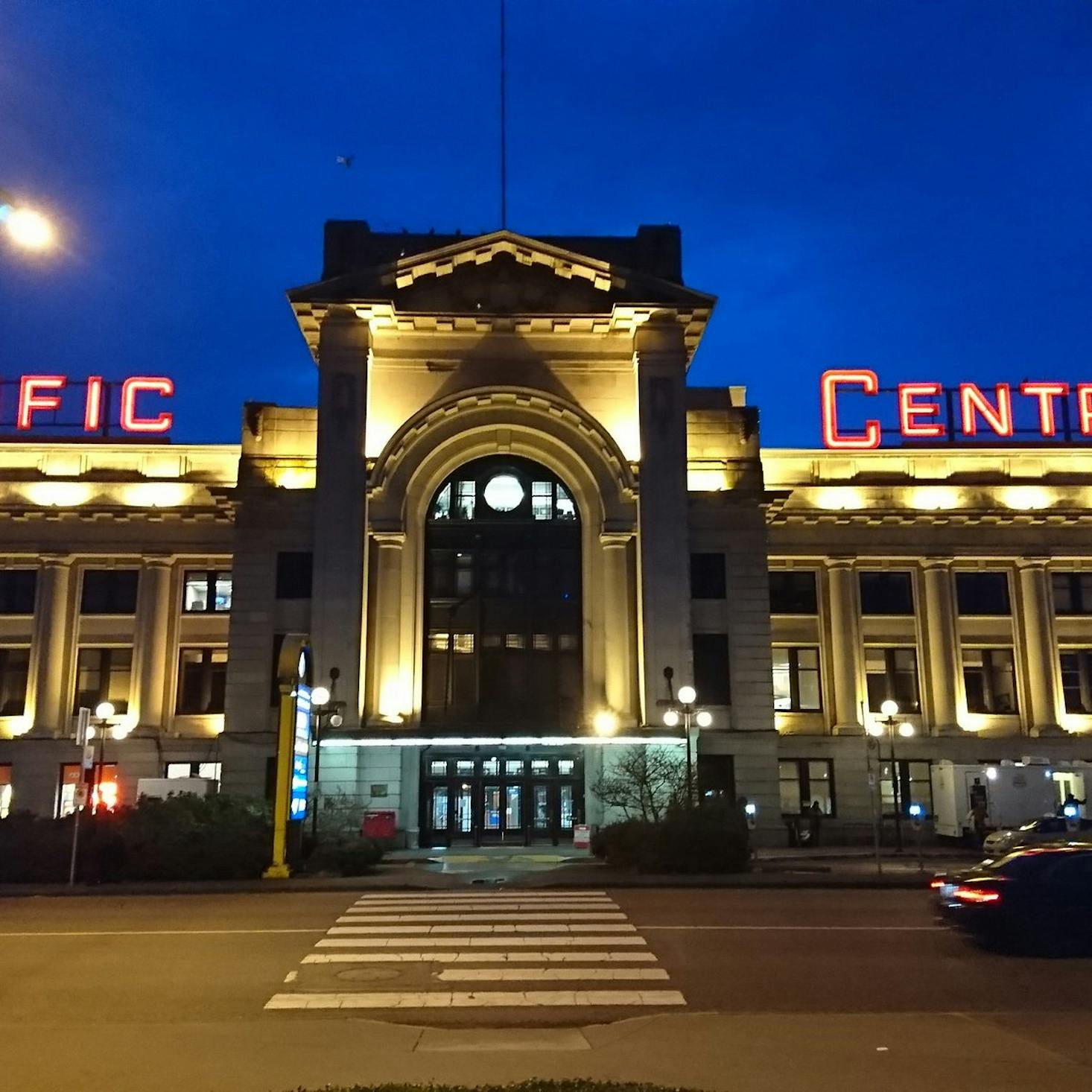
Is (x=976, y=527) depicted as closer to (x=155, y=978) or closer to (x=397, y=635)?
(x=397, y=635)

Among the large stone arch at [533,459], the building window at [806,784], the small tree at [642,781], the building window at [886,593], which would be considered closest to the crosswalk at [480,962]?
the small tree at [642,781]

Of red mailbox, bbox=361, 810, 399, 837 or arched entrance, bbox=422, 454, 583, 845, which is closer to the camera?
red mailbox, bbox=361, 810, 399, 837

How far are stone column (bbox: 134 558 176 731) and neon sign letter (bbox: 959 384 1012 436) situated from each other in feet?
115

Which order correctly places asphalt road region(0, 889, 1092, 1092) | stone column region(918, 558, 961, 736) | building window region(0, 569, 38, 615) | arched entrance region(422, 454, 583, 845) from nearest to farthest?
1. asphalt road region(0, 889, 1092, 1092)
2. arched entrance region(422, 454, 583, 845)
3. building window region(0, 569, 38, 615)
4. stone column region(918, 558, 961, 736)

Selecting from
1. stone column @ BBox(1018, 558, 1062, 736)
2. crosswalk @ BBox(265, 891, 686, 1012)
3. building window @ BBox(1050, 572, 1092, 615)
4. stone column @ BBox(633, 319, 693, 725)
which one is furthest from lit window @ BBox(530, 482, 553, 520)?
crosswalk @ BBox(265, 891, 686, 1012)

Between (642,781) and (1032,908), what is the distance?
1999cm

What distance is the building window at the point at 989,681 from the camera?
157 feet

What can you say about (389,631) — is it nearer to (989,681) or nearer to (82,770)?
(82,770)

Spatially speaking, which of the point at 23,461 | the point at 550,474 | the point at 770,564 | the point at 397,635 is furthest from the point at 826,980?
the point at 23,461

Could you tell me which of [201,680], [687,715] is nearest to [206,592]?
[201,680]

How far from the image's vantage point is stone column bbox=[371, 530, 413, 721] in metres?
40.2

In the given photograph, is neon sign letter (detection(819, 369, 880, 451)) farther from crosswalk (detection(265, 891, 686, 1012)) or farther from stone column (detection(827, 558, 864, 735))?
crosswalk (detection(265, 891, 686, 1012))

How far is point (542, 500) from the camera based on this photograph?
43969mm

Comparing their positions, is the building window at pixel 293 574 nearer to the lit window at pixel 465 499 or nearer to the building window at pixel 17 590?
the lit window at pixel 465 499
